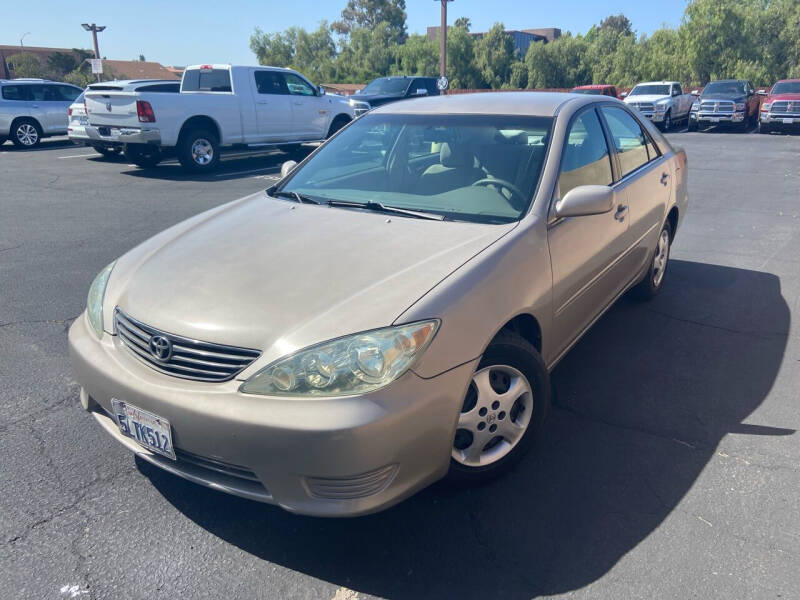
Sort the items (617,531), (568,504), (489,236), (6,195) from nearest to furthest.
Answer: (617,531) < (568,504) < (489,236) < (6,195)

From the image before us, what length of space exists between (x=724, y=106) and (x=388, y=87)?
36.2 feet

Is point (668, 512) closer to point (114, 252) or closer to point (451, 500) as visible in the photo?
point (451, 500)

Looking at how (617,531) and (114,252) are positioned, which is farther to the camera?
(114,252)

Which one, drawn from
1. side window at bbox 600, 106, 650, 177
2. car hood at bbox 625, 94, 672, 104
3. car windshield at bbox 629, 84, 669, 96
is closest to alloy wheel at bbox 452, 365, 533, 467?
side window at bbox 600, 106, 650, 177

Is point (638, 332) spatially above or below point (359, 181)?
below

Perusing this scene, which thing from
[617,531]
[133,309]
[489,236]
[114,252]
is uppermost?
[489,236]

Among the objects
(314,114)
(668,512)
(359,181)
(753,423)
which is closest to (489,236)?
(359,181)

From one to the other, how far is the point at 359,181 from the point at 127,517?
213 cm

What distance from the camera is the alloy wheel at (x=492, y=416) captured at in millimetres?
2713

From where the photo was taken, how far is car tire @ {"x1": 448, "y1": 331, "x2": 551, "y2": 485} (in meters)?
2.71

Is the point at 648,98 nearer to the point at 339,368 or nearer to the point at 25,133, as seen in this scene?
the point at 25,133

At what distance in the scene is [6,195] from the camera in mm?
10227

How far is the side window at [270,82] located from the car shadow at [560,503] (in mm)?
10884

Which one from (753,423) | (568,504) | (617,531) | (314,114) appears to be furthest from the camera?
(314,114)
